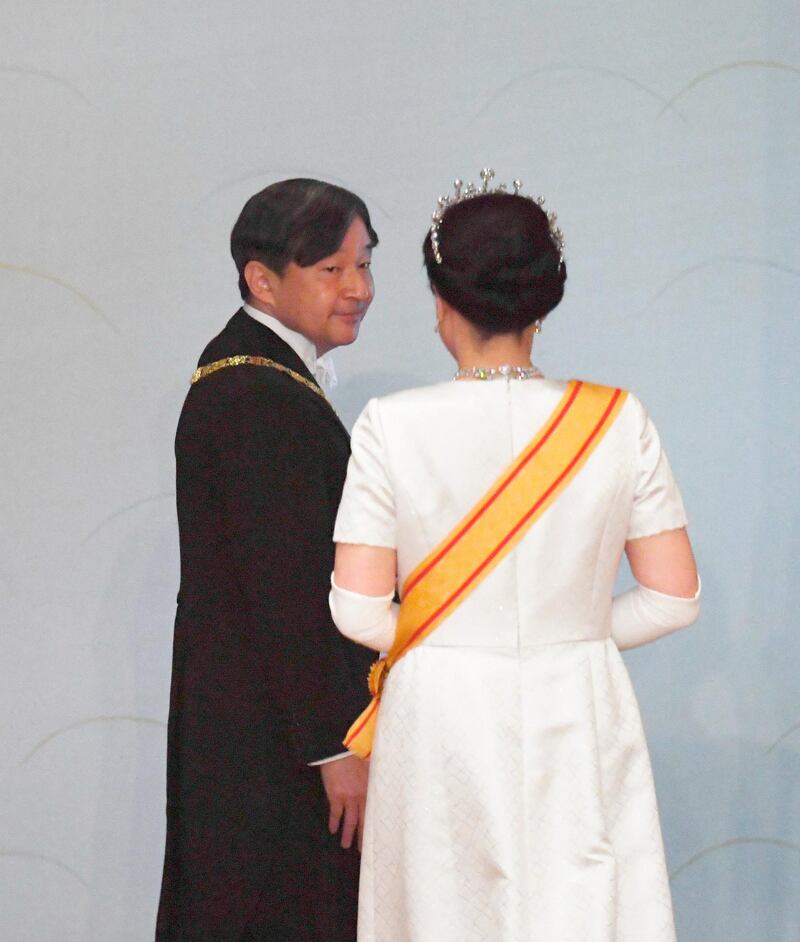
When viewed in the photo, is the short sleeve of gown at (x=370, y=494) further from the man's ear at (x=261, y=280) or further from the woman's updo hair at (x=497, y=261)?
the man's ear at (x=261, y=280)

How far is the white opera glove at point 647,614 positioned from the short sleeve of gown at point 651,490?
0.27ft

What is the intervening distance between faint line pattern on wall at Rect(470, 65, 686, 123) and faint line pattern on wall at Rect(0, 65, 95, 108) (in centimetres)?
76

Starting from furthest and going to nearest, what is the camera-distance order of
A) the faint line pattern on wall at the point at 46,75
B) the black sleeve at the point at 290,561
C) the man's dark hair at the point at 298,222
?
the faint line pattern on wall at the point at 46,75 < the man's dark hair at the point at 298,222 < the black sleeve at the point at 290,561

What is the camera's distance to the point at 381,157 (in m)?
2.73

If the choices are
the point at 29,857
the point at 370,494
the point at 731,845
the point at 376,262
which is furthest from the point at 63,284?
the point at 731,845

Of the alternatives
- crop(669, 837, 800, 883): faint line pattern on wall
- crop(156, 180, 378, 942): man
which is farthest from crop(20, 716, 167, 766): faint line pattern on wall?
crop(669, 837, 800, 883): faint line pattern on wall

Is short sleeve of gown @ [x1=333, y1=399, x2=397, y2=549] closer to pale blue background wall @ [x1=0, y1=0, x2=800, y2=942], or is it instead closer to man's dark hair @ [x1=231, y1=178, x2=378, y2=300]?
man's dark hair @ [x1=231, y1=178, x2=378, y2=300]

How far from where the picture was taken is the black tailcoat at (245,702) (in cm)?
201

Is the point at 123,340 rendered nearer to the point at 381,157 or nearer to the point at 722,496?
the point at 381,157

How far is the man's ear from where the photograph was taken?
2.16 meters

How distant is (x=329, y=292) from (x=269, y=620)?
51cm

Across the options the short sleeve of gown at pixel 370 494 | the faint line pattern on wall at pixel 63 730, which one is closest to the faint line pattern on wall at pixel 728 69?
the short sleeve of gown at pixel 370 494

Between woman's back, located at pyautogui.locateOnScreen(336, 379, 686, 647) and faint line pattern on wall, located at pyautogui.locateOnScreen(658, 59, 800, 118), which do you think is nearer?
woman's back, located at pyautogui.locateOnScreen(336, 379, 686, 647)

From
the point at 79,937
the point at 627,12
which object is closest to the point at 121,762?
the point at 79,937
